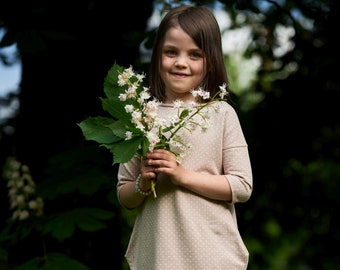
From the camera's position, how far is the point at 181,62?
2.20 metres

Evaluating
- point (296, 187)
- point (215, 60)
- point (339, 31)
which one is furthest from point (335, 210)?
point (215, 60)

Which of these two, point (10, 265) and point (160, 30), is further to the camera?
point (10, 265)

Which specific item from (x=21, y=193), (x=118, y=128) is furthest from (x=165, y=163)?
(x=21, y=193)

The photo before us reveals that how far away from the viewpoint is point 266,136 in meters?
4.38

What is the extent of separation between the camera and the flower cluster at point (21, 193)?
3.36 m

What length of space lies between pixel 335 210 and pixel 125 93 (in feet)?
11.6

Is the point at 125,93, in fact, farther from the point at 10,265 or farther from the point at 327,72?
the point at 327,72

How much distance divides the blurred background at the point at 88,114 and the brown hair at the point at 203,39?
2.38 feet

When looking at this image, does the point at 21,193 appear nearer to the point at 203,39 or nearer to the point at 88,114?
the point at 88,114

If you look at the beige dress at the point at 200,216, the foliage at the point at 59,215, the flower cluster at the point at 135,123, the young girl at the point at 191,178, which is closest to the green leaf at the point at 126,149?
the flower cluster at the point at 135,123

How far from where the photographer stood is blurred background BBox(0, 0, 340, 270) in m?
3.20

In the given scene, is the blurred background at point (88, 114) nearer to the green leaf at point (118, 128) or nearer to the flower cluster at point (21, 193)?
the flower cluster at point (21, 193)

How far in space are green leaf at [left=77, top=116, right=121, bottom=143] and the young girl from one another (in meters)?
0.14

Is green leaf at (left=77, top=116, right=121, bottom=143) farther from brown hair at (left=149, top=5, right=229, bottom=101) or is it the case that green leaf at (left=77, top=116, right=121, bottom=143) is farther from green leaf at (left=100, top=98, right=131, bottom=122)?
brown hair at (left=149, top=5, right=229, bottom=101)
